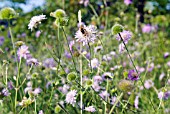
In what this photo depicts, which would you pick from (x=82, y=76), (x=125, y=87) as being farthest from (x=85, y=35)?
(x=82, y=76)

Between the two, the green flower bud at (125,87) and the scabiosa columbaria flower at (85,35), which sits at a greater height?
the scabiosa columbaria flower at (85,35)

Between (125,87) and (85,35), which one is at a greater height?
(85,35)

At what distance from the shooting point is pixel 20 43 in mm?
1305

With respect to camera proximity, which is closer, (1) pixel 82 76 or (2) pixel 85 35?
(2) pixel 85 35

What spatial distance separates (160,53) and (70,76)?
2402mm

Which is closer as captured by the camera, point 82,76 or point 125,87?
point 125,87

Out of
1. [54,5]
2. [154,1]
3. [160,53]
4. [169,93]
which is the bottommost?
[169,93]

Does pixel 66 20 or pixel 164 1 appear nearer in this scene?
pixel 66 20

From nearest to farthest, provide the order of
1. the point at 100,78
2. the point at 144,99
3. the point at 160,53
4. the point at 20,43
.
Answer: the point at 20,43, the point at 100,78, the point at 144,99, the point at 160,53

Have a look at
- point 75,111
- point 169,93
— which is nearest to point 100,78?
point 75,111

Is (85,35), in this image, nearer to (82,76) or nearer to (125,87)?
(125,87)

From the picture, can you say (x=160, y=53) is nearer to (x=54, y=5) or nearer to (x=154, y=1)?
(x=54, y=5)

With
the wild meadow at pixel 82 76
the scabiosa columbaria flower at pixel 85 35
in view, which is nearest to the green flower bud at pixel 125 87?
the wild meadow at pixel 82 76

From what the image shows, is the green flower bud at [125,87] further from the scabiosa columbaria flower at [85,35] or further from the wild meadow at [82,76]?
the scabiosa columbaria flower at [85,35]
